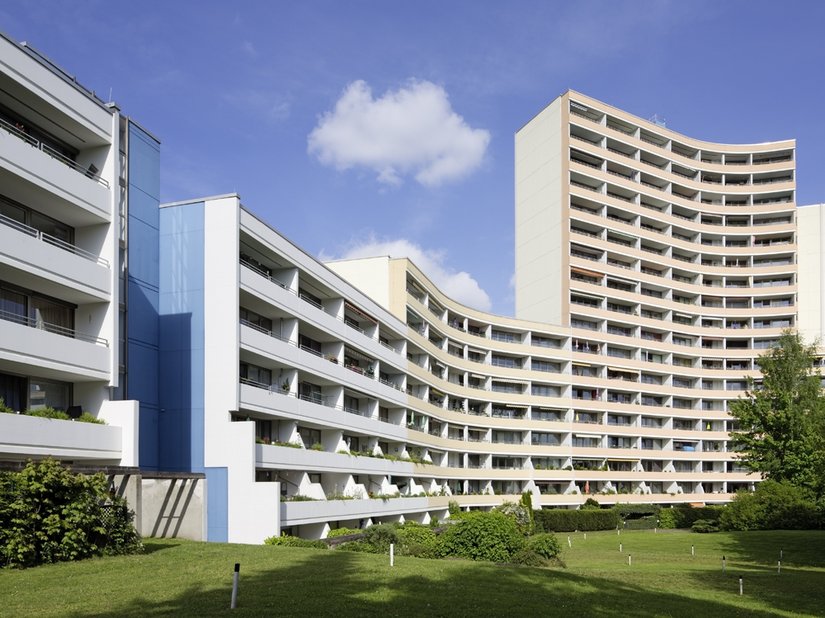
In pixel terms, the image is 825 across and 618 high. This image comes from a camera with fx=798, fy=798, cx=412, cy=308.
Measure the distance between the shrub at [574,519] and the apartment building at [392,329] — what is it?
746cm

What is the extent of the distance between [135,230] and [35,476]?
17684mm

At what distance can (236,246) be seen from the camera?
37844 millimetres

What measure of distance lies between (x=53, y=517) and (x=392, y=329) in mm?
43631

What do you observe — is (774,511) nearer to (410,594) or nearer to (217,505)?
(217,505)

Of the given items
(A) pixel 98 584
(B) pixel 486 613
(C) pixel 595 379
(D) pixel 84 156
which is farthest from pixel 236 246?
(C) pixel 595 379

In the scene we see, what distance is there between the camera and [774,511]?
225 ft

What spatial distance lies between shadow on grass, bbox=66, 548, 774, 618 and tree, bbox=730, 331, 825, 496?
165 ft

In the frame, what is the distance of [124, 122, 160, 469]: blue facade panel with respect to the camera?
1417 inches

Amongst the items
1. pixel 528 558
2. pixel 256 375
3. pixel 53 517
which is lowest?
pixel 528 558

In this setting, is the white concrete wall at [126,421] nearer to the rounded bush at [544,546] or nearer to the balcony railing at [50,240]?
the balcony railing at [50,240]

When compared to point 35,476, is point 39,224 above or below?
above

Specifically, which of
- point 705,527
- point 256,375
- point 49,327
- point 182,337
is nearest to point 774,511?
point 705,527

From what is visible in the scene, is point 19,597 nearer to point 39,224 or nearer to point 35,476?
point 35,476

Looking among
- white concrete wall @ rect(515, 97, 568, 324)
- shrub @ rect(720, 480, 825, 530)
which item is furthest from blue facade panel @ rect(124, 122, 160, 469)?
white concrete wall @ rect(515, 97, 568, 324)
